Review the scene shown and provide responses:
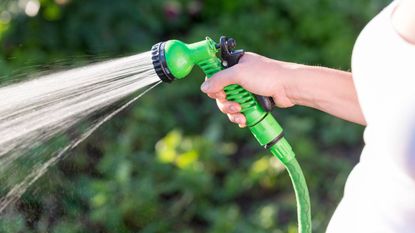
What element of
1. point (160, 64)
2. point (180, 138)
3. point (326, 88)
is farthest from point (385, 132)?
point (180, 138)

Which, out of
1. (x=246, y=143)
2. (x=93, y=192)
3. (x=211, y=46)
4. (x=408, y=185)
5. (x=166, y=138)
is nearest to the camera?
(x=408, y=185)

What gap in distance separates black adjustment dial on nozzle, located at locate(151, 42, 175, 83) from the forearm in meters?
0.25

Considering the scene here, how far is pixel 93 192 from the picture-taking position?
3.02 metres

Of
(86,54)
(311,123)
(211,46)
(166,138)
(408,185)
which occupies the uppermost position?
(211,46)

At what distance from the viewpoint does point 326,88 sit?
73.1 inches

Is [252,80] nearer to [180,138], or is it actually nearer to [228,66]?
[228,66]

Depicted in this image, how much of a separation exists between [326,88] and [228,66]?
0.64ft

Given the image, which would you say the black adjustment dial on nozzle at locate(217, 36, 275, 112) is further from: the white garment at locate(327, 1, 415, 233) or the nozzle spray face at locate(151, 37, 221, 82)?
the white garment at locate(327, 1, 415, 233)

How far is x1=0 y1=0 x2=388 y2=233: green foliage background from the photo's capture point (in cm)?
301

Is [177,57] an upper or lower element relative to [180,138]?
upper

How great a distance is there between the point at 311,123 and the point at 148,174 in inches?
31.4

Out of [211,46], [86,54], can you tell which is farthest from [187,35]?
[211,46]

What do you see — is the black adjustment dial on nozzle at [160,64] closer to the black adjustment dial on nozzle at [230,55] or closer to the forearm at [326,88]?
the black adjustment dial on nozzle at [230,55]

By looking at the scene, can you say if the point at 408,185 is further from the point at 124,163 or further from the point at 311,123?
the point at 311,123
